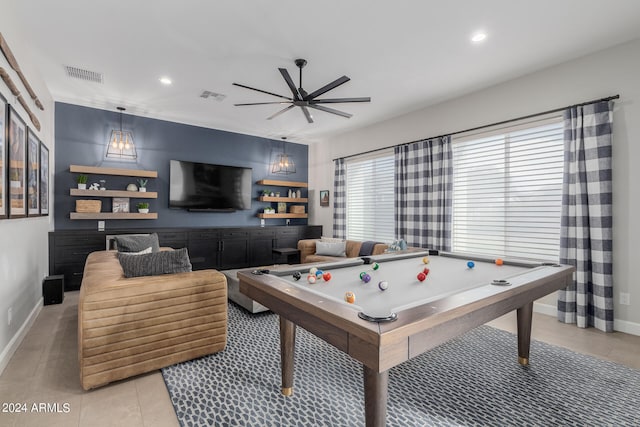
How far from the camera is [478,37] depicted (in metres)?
2.88

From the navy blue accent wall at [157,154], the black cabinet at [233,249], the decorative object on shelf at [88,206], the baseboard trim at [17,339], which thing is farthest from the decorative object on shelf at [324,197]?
the baseboard trim at [17,339]

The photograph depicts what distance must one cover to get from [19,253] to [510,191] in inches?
207

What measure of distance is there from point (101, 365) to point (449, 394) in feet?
7.40

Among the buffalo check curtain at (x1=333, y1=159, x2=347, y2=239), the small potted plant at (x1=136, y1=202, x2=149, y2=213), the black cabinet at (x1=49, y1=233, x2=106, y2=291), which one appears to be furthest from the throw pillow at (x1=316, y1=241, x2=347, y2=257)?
the black cabinet at (x1=49, y1=233, x2=106, y2=291)

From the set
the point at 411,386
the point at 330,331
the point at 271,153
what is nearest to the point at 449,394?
the point at 411,386

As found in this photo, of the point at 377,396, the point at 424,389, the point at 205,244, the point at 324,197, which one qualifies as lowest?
the point at 424,389

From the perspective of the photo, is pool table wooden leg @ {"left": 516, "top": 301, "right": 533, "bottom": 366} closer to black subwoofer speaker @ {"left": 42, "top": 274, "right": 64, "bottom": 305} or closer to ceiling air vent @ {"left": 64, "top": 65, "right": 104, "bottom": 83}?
black subwoofer speaker @ {"left": 42, "top": 274, "right": 64, "bottom": 305}

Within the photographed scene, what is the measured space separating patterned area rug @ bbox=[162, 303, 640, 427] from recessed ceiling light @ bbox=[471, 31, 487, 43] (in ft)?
9.26

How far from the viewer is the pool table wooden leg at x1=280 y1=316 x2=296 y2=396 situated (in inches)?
73.6

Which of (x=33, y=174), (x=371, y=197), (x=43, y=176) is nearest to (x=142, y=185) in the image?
(x=43, y=176)

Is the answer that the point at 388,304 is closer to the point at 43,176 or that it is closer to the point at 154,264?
the point at 154,264

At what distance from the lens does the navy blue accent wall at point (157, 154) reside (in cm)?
468

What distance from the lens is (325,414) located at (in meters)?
1.77

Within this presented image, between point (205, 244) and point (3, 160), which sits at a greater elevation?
point (3, 160)
